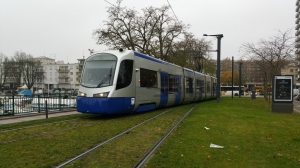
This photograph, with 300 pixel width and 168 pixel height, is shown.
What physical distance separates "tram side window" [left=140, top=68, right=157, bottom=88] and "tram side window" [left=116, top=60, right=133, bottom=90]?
1227 mm

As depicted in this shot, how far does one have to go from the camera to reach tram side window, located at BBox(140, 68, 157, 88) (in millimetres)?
14324

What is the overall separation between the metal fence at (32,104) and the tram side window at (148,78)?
4.82 metres

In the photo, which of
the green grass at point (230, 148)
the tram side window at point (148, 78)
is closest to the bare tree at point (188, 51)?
the tram side window at point (148, 78)

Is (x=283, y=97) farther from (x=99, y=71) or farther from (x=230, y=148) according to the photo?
(x=230, y=148)

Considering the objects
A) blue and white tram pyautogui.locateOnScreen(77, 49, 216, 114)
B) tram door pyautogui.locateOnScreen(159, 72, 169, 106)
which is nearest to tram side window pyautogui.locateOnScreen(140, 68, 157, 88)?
blue and white tram pyautogui.locateOnScreen(77, 49, 216, 114)

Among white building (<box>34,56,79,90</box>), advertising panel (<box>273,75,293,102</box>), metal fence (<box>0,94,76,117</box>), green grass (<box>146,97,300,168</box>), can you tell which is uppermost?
white building (<box>34,56,79,90</box>)

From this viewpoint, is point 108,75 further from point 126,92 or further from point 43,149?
point 43,149

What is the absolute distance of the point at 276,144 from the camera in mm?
7367

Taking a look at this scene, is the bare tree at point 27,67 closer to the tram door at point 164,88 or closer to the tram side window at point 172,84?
the tram side window at point 172,84

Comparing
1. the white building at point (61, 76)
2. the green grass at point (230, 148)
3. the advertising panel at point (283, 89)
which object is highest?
the white building at point (61, 76)

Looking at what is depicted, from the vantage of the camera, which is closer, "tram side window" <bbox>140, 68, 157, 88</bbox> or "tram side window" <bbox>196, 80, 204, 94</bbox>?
"tram side window" <bbox>140, 68, 157, 88</bbox>

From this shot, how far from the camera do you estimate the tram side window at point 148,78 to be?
14324 mm

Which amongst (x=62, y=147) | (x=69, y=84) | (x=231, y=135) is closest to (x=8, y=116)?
(x=62, y=147)

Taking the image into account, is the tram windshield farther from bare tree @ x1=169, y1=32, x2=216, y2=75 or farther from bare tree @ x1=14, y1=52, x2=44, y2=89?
bare tree @ x1=14, y1=52, x2=44, y2=89
